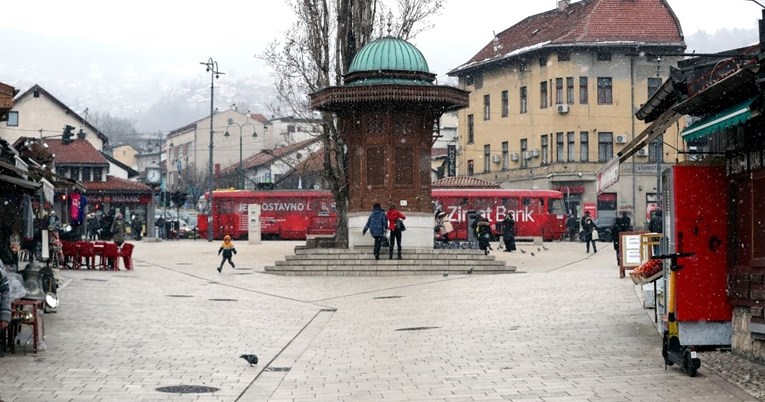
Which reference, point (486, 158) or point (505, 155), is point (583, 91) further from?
point (486, 158)

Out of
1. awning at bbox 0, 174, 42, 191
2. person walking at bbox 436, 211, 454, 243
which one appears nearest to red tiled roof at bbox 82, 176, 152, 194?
person walking at bbox 436, 211, 454, 243

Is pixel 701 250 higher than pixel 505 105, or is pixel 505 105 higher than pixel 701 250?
pixel 505 105

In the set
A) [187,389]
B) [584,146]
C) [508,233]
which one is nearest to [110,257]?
[508,233]

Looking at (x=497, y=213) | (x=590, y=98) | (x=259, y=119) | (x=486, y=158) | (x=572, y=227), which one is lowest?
(x=572, y=227)

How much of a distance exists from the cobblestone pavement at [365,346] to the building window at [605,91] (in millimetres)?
42937

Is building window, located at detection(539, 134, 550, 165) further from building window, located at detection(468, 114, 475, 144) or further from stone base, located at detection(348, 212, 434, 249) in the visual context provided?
stone base, located at detection(348, 212, 434, 249)

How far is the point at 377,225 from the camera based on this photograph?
33.4 m

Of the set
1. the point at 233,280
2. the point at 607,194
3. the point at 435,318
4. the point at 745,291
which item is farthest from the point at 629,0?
the point at 745,291

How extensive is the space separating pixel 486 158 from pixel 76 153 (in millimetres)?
26893

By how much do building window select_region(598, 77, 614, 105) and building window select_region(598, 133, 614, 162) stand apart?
1917mm

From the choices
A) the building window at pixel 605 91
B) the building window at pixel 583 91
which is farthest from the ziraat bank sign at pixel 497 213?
the building window at pixel 605 91

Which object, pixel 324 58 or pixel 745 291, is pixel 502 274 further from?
pixel 745 291

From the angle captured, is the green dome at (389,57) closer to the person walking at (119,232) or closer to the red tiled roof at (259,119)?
the person walking at (119,232)

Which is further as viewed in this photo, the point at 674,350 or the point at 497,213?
the point at 497,213
